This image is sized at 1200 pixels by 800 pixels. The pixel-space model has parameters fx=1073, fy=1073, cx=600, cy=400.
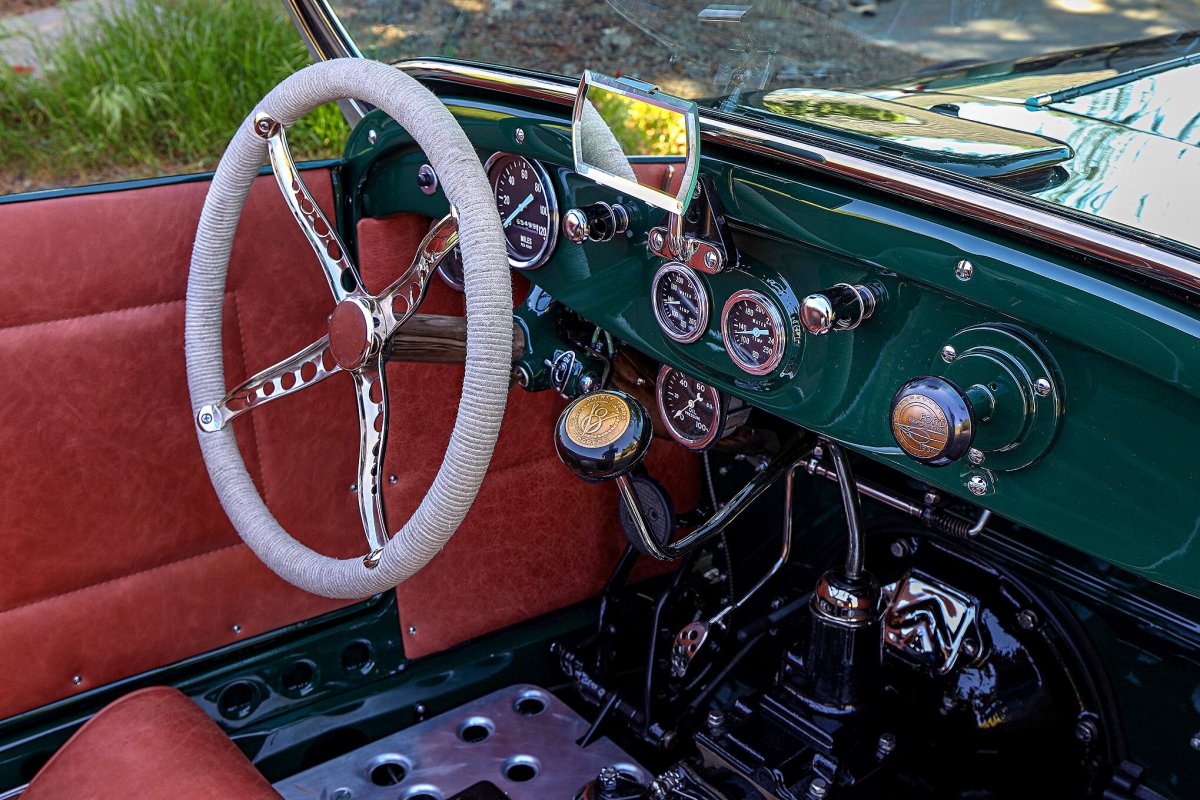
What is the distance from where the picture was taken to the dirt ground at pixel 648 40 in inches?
57.5

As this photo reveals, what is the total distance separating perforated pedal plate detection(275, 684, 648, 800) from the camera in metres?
1.80

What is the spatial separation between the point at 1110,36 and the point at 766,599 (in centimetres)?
114

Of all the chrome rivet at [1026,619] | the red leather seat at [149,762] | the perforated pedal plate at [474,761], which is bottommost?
the perforated pedal plate at [474,761]

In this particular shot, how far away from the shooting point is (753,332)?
122cm

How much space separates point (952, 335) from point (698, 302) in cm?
32

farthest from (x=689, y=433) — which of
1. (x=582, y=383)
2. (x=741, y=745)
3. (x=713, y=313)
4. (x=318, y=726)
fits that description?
(x=318, y=726)

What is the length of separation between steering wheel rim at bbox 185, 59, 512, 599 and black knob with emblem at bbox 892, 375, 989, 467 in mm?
431

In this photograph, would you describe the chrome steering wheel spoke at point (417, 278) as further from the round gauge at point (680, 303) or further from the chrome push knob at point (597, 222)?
the round gauge at point (680, 303)

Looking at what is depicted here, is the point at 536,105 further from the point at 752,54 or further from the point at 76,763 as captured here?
the point at 76,763

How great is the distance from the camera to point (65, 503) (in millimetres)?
1576

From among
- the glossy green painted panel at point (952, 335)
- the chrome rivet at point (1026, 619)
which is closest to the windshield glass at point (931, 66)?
the glossy green painted panel at point (952, 335)

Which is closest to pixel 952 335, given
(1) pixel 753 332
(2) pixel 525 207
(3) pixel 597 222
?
(1) pixel 753 332

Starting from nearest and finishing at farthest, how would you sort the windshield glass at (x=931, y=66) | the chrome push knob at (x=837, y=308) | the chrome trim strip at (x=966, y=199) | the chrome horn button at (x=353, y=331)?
the chrome trim strip at (x=966, y=199) < the chrome push knob at (x=837, y=308) < the windshield glass at (x=931, y=66) < the chrome horn button at (x=353, y=331)

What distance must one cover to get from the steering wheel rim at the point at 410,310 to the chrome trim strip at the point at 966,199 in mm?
219
